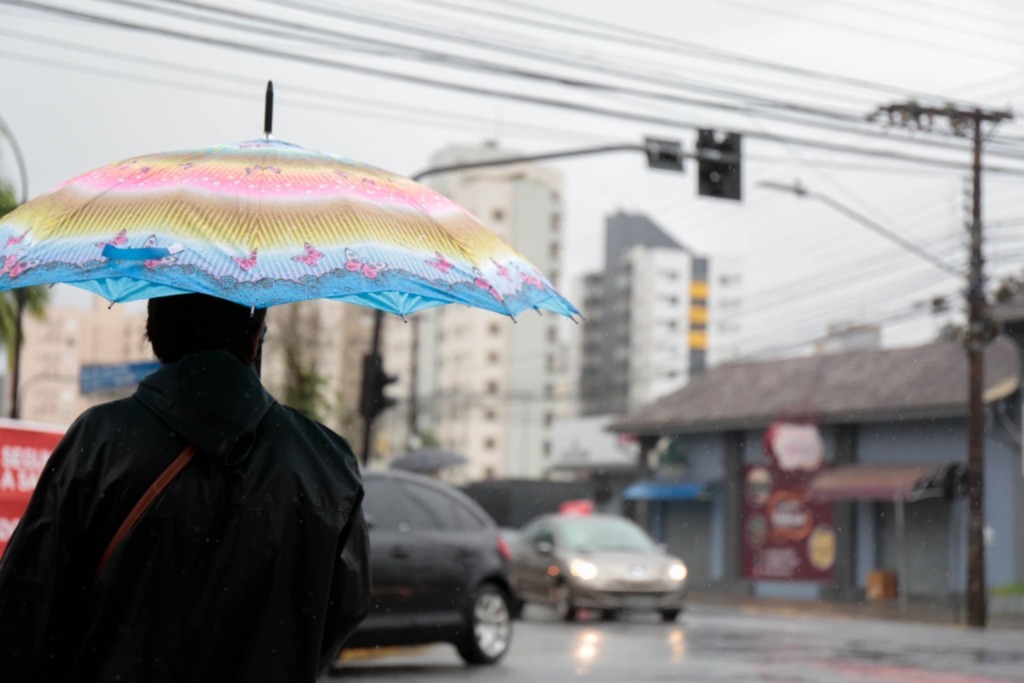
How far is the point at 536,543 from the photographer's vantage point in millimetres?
22172

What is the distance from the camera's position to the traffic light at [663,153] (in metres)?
18.3

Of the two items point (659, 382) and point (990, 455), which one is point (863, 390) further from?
point (659, 382)

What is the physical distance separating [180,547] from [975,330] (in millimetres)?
23393

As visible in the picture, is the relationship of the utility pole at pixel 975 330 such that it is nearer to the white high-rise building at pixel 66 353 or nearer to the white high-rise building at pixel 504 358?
the white high-rise building at pixel 66 353

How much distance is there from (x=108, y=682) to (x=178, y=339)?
Answer: 2.37ft

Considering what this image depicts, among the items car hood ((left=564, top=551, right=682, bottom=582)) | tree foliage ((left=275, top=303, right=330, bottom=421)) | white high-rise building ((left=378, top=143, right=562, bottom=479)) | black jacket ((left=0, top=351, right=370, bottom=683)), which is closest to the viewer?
black jacket ((left=0, top=351, right=370, bottom=683))

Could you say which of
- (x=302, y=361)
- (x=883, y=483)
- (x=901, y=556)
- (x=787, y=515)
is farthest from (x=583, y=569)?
(x=302, y=361)

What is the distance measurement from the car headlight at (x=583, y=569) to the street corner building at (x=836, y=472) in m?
11.9

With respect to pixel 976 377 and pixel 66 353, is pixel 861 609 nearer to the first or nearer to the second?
pixel 976 377

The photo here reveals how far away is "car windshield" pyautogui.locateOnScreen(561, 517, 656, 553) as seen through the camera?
2125 centimetres

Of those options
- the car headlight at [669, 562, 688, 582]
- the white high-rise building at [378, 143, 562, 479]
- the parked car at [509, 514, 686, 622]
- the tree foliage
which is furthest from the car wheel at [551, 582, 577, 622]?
the white high-rise building at [378, 143, 562, 479]

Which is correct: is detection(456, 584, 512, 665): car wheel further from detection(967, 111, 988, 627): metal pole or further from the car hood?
detection(967, 111, 988, 627): metal pole

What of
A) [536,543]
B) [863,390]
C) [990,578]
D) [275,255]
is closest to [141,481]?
[275,255]

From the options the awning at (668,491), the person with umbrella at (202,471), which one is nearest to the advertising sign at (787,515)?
the awning at (668,491)
